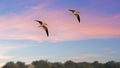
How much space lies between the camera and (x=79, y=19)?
26625 mm

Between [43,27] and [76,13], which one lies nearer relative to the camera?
[43,27]

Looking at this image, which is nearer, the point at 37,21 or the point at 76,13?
the point at 37,21

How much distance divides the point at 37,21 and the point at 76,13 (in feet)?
14.7

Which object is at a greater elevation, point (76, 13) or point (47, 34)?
point (76, 13)

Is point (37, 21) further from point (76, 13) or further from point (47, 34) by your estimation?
point (76, 13)

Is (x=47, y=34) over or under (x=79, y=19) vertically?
under

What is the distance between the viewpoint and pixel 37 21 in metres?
23.8

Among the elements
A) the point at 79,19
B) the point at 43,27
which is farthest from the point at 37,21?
the point at 79,19

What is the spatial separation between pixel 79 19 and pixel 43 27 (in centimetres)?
370

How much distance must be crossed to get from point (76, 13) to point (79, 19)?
2.07 ft

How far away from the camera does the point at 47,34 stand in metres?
23.5

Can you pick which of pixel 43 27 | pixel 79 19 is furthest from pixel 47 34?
pixel 79 19

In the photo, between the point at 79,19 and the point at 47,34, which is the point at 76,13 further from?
the point at 47,34

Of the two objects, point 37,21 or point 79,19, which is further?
point 79,19
